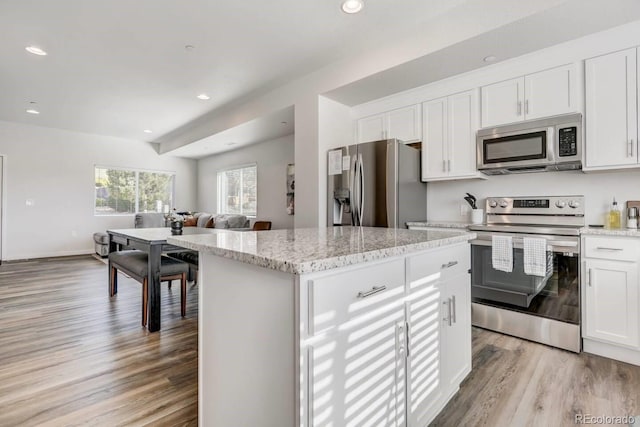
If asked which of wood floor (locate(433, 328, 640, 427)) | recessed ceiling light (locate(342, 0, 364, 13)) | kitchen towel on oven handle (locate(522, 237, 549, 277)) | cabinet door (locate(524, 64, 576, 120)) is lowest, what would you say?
wood floor (locate(433, 328, 640, 427))

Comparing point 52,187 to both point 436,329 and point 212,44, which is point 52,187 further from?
point 436,329

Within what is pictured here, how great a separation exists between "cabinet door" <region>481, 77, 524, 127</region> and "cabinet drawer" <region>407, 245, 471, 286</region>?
1585mm

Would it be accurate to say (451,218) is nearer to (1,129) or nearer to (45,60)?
(45,60)

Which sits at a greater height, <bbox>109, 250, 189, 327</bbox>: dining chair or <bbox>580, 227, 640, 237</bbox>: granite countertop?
<bbox>580, 227, 640, 237</bbox>: granite countertop

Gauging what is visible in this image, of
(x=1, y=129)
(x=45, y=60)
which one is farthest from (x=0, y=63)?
(x=1, y=129)

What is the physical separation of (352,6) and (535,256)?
7.74ft

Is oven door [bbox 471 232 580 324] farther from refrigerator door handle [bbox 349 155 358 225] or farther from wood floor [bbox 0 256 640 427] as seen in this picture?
refrigerator door handle [bbox 349 155 358 225]

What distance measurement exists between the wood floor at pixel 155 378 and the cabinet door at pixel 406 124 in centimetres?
200

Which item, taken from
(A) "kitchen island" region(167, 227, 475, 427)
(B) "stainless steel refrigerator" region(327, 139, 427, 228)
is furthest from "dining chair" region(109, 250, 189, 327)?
(A) "kitchen island" region(167, 227, 475, 427)

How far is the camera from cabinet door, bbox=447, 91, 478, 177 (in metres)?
2.94

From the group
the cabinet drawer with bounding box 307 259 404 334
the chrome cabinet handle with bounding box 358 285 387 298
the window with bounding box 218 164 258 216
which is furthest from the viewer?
the window with bounding box 218 164 258 216

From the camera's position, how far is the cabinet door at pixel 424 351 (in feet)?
4.28


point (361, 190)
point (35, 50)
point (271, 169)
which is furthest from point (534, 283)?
point (35, 50)

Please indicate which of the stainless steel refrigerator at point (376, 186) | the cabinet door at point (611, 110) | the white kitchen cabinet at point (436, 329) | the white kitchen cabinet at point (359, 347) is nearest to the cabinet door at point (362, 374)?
the white kitchen cabinet at point (359, 347)
